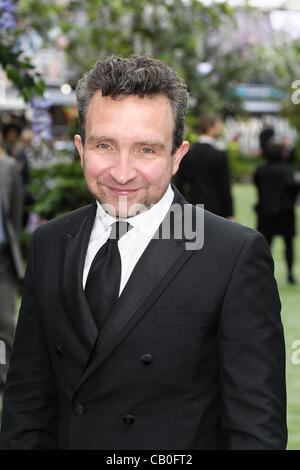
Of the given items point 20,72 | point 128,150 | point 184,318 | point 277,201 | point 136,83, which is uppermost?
point 20,72

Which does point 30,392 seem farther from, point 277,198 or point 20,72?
point 277,198

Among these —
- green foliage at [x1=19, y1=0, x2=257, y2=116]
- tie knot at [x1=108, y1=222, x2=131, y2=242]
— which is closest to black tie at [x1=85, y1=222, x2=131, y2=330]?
tie knot at [x1=108, y1=222, x2=131, y2=242]

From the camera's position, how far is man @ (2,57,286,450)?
2.25 m

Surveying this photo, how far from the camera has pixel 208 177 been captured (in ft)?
31.6

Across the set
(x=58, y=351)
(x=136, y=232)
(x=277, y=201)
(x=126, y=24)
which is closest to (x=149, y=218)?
→ (x=136, y=232)

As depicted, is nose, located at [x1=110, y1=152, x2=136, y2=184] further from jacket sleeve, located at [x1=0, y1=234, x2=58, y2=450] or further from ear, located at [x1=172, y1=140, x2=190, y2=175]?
jacket sleeve, located at [x1=0, y1=234, x2=58, y2=450]

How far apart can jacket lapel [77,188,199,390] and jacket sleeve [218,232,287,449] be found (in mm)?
169

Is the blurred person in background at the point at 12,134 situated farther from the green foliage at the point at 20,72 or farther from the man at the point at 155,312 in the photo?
the man at the point at 155,312

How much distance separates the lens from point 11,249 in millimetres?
6801

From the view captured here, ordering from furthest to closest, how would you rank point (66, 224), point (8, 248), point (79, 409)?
point (8, 248), point (66, 224), point (79, 409)

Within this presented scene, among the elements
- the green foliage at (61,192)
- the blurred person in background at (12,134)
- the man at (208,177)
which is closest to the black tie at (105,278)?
the man at (208,177)

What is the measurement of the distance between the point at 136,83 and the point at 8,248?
4752 mm
